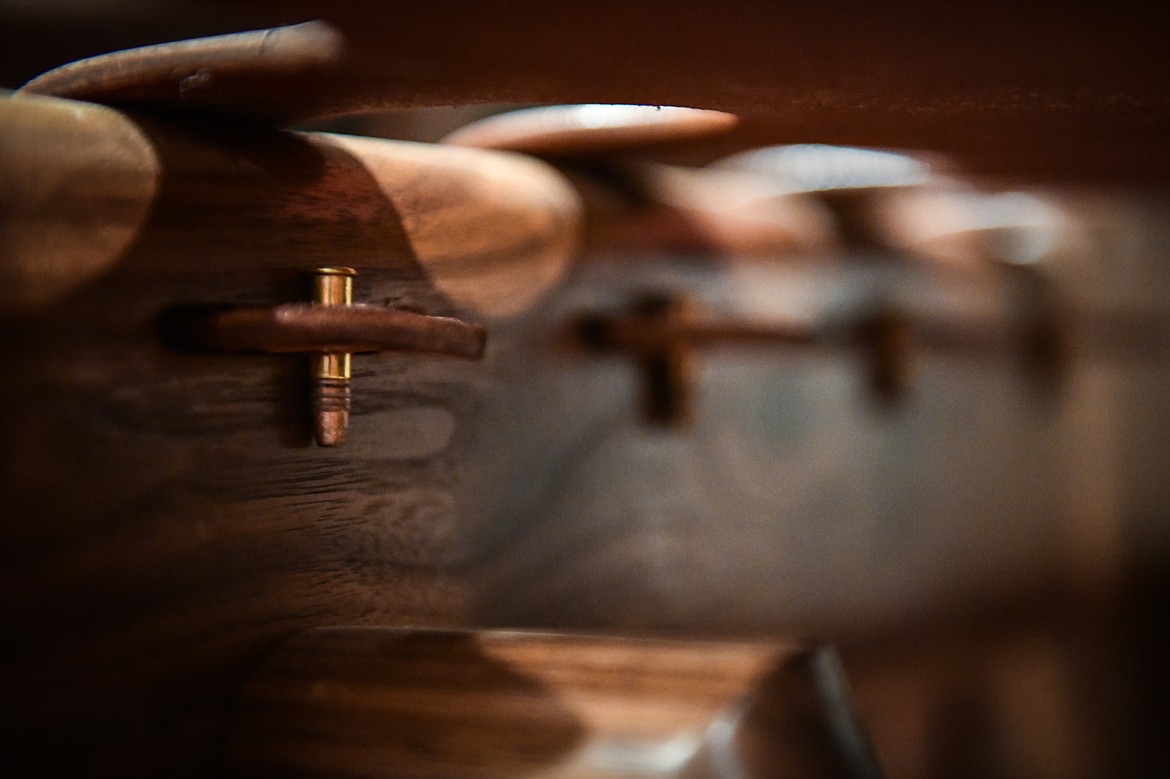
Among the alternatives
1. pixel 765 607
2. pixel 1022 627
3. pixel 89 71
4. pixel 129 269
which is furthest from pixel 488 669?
pixel 1022 627

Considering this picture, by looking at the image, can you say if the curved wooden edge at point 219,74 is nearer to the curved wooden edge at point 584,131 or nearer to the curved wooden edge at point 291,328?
the curved wooden edge at point 291,328

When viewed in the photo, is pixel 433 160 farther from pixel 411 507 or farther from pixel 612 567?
pixel 612 567

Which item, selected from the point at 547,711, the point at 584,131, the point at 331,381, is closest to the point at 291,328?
the point at 331,381

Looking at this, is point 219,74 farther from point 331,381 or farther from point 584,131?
point 584,131

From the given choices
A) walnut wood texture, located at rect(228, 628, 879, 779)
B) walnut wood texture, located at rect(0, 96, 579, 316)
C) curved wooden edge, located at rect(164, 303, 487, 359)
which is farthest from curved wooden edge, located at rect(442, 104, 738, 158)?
walnut wood texture, located at rect(228, 628, 879, 779)

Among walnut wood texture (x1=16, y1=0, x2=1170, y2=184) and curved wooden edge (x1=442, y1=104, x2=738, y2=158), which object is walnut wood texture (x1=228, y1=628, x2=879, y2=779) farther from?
curved wooden edge (x1=442, y1=104, x2=738, y2=158)
